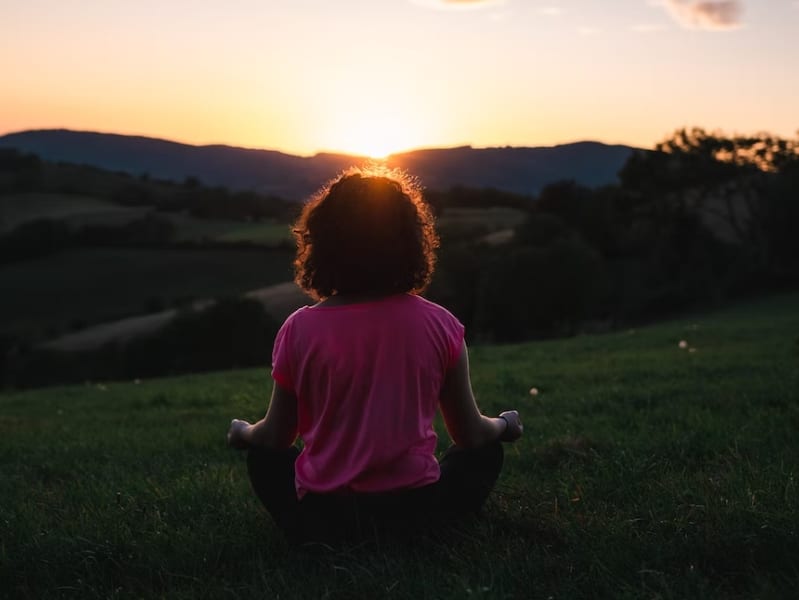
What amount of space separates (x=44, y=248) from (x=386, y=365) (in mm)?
82707

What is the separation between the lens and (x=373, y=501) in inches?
139

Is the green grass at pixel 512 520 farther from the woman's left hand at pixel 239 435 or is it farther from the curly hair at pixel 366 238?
the curly hair at pixel 366 238

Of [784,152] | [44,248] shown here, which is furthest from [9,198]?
[784,152]

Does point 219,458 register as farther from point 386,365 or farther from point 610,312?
point 610,312

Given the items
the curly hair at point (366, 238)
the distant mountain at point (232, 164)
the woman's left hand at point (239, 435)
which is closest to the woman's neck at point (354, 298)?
the curly hair at point (366, 238)

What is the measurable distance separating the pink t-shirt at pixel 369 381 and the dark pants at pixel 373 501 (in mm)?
78

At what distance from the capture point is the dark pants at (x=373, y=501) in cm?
355

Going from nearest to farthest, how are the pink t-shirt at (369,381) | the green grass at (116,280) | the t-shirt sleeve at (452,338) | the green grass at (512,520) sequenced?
the green grass at (512,520) < the pink t-shirt at (369,381) < the t-shirt sleeve at (452,338) < the green grass at (116,280)

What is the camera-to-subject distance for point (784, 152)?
58906 millimetres

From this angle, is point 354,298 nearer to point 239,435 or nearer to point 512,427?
point 239,435

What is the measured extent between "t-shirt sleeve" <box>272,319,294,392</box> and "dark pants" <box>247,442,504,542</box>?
0.43 meters

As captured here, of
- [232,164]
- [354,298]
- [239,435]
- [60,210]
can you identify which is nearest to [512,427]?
[354,298]

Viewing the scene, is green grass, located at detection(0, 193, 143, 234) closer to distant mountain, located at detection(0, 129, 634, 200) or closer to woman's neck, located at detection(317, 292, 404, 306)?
distant mountain, located at detection(0, 129, 634, 200)

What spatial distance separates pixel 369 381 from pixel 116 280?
71.9 metres
